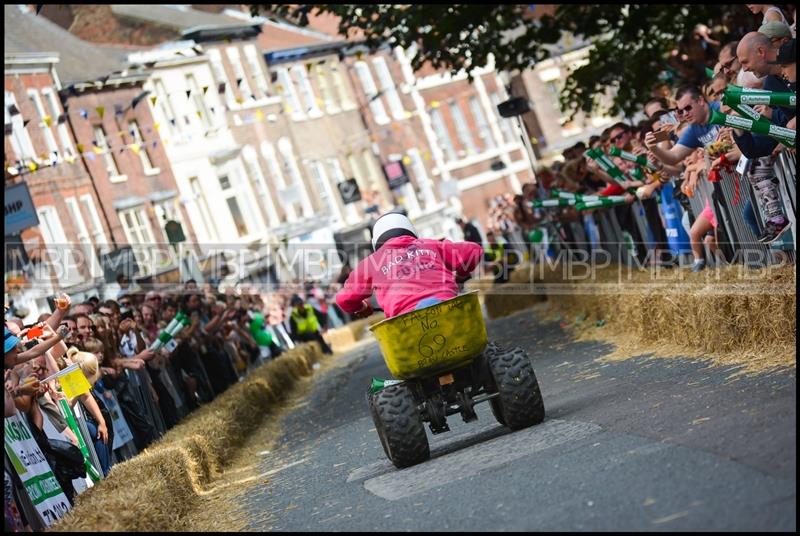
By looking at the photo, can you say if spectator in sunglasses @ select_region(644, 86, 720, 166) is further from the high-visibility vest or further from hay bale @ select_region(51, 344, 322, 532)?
the high-visibility vest

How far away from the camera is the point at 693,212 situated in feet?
50.3

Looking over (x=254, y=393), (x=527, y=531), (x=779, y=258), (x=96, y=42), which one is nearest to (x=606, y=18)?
(x=254, y=393)

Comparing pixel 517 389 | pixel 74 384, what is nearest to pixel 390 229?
pixel 517 389

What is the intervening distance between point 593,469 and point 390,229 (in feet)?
12.5

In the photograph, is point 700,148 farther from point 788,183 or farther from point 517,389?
point 517,389

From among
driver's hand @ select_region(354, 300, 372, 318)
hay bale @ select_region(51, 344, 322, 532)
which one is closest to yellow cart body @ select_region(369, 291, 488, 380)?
driver's hand @ select_region(354, 300, 372, 318)

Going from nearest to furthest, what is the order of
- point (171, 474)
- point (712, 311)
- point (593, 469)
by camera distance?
point (593, 469) → point (712, 311) → point (171, 474)

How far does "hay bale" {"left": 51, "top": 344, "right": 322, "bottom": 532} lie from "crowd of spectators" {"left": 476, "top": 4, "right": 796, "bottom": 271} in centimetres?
490

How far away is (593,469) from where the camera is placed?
7887 mm

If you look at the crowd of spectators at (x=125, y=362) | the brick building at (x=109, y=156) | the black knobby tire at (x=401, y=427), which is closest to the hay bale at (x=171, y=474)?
the crowd of spectators at (x=125, y=362)

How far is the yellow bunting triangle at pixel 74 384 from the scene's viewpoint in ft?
43.8

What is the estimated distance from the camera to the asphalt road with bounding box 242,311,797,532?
6.47 metres

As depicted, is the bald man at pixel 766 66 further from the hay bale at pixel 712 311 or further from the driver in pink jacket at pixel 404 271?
the driver in pink jacket at pixel 404 271

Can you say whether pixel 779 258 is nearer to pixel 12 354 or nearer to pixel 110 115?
pixel 12 354
